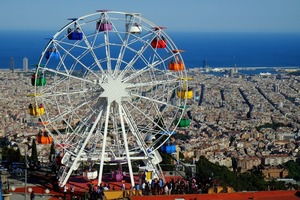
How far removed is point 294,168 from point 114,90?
2649cm

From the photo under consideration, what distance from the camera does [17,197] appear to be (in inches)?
776

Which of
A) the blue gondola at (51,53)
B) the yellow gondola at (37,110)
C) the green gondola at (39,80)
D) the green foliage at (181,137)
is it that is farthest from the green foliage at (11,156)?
the green foliage at (181,137)

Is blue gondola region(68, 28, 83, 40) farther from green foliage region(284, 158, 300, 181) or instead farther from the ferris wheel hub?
green foliage region(284, 158, 300, 181)

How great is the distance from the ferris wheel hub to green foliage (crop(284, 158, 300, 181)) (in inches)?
880

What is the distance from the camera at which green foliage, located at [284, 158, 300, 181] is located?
42219 mm

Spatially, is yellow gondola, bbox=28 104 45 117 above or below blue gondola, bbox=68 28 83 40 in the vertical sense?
below

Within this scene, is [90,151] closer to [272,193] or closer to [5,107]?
[272,193]

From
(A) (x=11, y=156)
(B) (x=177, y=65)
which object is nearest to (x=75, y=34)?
(B) (x=177, y=65)

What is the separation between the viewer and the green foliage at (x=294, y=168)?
139 feet

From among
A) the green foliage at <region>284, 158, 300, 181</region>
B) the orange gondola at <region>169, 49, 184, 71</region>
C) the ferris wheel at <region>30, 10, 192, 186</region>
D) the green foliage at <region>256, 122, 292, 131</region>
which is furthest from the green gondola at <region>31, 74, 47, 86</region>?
the green foliage at <region>256, 122, 292, 131</region>

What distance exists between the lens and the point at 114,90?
20.8 metres

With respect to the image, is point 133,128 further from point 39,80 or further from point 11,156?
point 11,156

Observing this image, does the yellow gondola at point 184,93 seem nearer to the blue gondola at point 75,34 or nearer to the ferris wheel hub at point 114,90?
the ferris wheel hub at point 114,90

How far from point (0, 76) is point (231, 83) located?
3553cm
